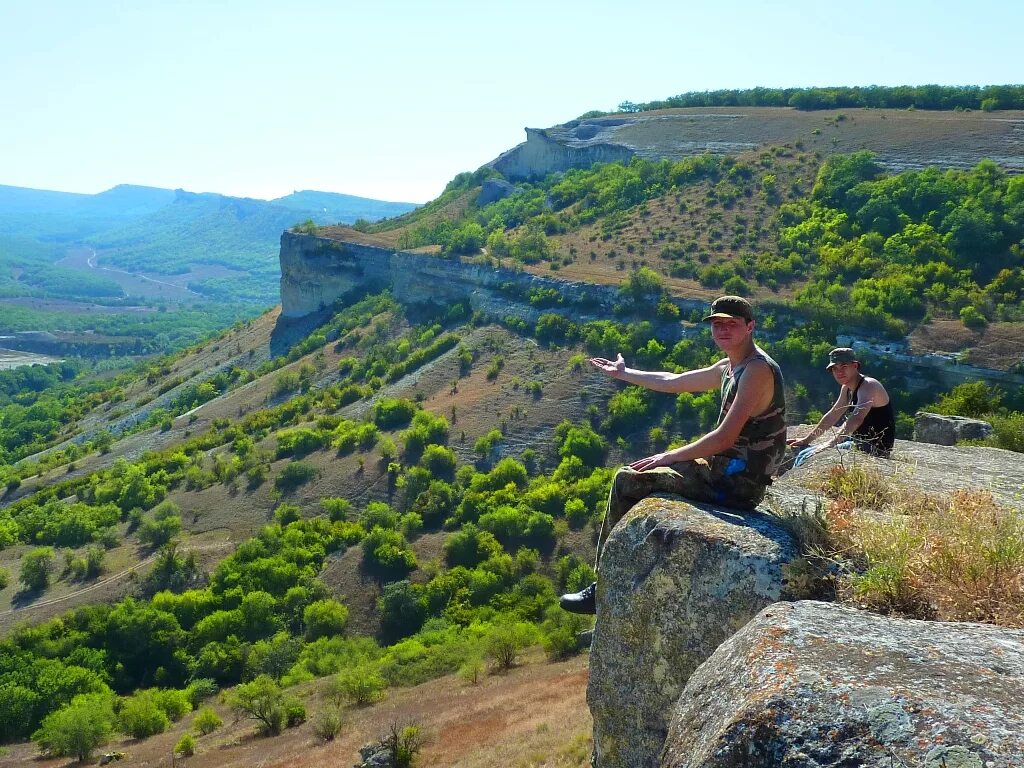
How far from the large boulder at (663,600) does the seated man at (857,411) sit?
3881 millimetres

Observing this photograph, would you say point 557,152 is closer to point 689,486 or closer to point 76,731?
point 76,731

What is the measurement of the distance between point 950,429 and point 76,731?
24803mm

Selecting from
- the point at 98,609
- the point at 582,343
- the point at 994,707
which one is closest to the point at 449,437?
the point at 582,343

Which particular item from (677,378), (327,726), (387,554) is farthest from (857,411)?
(387,554)

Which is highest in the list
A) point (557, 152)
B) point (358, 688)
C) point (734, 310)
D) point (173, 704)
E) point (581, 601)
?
point (557, 152)

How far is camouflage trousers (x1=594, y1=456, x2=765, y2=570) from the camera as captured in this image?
5711 millimetres

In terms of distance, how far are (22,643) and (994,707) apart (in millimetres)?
34327

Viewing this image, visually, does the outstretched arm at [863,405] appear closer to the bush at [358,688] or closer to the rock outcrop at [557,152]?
the bush at [358,688]

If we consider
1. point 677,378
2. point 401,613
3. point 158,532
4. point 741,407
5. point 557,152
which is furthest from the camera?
point 557,152

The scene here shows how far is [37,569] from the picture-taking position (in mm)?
33844

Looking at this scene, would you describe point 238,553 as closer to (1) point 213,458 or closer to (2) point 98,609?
(2) point 98,609

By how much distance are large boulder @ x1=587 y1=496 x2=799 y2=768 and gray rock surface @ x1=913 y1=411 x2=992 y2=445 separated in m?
11.6

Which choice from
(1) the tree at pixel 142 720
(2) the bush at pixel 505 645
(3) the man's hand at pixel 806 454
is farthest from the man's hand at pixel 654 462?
(1) the tree at pixel 142 720

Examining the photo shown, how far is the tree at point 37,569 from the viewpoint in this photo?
3353cm
